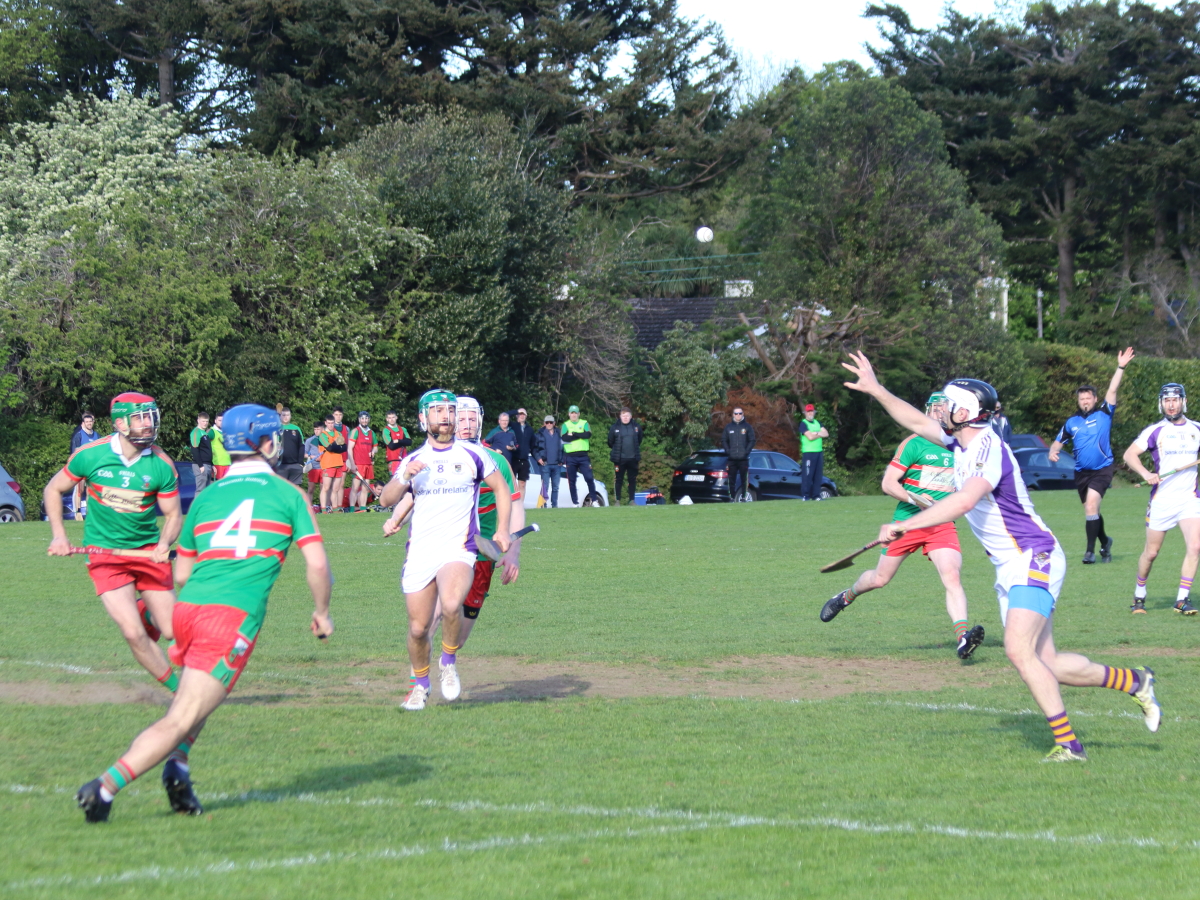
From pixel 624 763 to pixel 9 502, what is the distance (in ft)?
71.6

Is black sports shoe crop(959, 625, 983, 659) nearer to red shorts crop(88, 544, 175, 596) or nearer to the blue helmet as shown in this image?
red shorts crop(88, 544, 175, 596)

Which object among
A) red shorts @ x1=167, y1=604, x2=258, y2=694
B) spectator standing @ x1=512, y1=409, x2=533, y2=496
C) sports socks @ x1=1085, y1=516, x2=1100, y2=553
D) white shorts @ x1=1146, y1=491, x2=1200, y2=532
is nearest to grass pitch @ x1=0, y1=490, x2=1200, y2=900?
red shorts @ x1=167, y1=604, x2=258, y2=694

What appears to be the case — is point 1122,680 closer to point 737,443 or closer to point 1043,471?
point 737,443

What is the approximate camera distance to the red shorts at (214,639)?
554 cm

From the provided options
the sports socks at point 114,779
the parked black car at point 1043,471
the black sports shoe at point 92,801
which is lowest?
the parked black car at point 1043,471

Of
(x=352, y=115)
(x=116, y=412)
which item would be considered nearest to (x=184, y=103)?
(x=352, y=115)

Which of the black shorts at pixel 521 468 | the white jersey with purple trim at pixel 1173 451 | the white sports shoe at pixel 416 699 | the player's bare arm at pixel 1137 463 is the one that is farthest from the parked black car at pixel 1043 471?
the white sports shoe at pixel 416 699

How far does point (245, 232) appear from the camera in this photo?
30578mm

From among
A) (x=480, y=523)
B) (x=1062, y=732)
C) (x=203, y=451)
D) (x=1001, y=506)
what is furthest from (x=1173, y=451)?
(x=203, y=451)

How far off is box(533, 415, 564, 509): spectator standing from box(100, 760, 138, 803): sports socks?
2148 centimetres

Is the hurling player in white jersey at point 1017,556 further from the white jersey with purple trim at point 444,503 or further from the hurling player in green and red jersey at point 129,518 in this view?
the hurling player in green and red jersey at point 129,518

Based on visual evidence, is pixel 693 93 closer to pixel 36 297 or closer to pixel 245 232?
pixel 245 232

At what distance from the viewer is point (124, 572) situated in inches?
320

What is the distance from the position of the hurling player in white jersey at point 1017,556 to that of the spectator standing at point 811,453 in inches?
833
